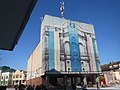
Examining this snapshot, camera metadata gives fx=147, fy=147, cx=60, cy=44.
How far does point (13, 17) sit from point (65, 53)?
4111cm

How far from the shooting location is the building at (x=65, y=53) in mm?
43125

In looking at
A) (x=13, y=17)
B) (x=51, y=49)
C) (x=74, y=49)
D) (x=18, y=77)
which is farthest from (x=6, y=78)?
(x=13, y=17)

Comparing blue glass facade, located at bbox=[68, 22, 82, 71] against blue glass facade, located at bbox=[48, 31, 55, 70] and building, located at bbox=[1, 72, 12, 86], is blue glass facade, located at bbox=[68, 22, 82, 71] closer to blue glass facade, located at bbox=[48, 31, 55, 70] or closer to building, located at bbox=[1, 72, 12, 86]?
blue glass facade, located at bbox=[48, 31, 55, 70]

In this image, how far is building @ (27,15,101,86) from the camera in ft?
141

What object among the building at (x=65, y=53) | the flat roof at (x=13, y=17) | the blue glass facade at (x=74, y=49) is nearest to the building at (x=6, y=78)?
the building at (x=65, y=53)

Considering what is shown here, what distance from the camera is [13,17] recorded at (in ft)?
15.9

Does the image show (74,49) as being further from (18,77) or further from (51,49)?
(18,77)

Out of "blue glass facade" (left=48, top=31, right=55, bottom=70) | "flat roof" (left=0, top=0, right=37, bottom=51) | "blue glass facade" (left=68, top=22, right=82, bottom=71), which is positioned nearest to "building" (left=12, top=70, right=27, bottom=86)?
"blue glass facade" (left=48, top=31, right=55, bottom=70)

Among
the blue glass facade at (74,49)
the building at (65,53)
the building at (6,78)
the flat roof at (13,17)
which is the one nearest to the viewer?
the flat roof at (13,17)

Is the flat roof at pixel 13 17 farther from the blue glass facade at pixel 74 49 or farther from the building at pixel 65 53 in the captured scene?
the blue glass facade at pixel 74 49

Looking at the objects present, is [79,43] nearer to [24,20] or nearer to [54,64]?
[54,64]

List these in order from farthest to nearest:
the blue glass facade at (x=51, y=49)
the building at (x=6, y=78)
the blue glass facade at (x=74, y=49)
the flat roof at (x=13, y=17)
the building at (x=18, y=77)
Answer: the building at (x=18, y=77)
the building at (x=6, y=78)
the blue glass facade at (x=74, y=49)
the blue glass facade at (x=51, y=49)
the flat roof at (x=13, y=17)

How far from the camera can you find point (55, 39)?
4550 centimetres

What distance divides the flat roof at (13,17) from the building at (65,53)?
36.0 m
